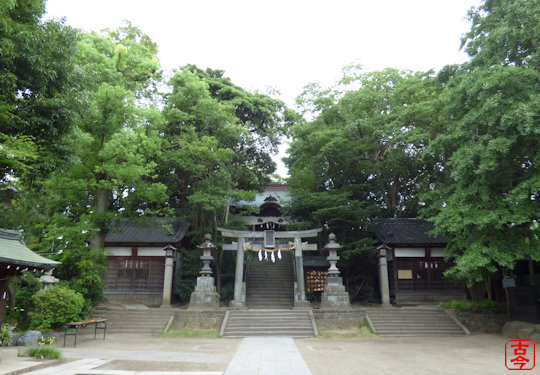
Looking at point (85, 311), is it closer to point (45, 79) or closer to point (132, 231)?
point (132, 231)

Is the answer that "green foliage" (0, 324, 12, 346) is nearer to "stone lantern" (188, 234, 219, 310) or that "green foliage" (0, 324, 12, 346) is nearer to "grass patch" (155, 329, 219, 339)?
"grass patch" (155, 329, 219, 339)

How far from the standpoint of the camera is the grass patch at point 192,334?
41.3 ft

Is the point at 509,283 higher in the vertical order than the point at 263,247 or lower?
lower

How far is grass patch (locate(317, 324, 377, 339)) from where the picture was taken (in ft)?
41.1

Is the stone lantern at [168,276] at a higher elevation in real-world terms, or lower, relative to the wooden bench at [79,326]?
higher

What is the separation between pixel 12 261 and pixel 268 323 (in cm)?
923

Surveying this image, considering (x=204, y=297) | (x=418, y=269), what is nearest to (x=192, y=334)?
(x=204, y=297)

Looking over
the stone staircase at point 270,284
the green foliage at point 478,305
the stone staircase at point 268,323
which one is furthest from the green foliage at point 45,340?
the green foliage at point 478,305

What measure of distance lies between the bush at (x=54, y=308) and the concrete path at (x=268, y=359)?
651cm

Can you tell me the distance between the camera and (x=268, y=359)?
8117 millimetres

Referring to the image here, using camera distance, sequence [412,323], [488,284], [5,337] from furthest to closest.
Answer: [488,284]
[412,323]
[5,337]

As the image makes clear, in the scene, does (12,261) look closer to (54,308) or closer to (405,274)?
(54,308)

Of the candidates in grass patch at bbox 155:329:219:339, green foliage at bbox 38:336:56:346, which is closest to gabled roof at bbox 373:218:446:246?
grass patch at bbox 155:329:219:339

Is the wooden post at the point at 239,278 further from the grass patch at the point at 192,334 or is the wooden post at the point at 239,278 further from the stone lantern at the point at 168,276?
the stone lantern at the point at 168,276
